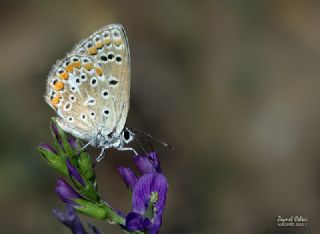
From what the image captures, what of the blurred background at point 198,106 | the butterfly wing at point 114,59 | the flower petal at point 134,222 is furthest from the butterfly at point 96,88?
the blurred background at point 198,106

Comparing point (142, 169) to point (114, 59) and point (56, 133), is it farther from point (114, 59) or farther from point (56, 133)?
point (114, 59)

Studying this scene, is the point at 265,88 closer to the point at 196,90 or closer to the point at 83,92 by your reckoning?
the point at 196,90

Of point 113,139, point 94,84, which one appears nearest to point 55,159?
point 113,139

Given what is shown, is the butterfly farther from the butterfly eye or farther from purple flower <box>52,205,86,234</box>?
purple flower <box>52,205,86,234</box>

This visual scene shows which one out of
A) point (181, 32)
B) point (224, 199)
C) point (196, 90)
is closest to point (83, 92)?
point (224, 199)

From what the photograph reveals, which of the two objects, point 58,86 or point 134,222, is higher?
point 58,86

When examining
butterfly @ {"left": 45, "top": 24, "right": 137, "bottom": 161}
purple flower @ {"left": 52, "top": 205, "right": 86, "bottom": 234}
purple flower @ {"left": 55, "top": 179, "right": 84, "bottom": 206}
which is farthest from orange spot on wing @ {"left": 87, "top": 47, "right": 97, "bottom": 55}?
purple flower @ {"left": 52, "top": 205, "right": 86, "bottom": 234}

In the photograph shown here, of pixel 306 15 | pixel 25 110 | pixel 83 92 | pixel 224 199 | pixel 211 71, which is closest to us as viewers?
pixel 83 92
